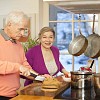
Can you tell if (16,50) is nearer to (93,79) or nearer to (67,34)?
(93,79)

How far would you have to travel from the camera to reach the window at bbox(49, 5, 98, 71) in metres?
4.16

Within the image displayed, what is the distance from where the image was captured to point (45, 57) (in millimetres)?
2920

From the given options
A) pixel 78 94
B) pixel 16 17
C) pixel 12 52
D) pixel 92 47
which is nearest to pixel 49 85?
pixel 78 94

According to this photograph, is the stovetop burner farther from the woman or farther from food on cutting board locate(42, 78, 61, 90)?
the woman

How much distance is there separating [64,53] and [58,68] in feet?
4.08

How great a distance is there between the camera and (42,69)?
111 inches

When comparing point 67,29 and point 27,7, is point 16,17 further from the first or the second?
point 67,29

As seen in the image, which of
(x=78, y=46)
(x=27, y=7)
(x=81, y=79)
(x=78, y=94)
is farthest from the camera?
(x=27, y=7)

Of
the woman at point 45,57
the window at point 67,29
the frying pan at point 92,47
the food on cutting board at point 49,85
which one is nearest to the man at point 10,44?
the food on cutting board at point 49,85

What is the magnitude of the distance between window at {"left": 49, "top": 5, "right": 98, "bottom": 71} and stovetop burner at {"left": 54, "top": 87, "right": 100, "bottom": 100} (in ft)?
6.81

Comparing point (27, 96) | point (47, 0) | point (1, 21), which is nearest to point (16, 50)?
point (27, 96)

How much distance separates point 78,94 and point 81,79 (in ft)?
0.50

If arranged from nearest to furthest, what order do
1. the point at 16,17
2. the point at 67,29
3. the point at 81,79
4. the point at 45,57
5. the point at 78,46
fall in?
the point at 81,79, the point at 16,17, the point at 78,46, the point at 45,57, the point at 67,29

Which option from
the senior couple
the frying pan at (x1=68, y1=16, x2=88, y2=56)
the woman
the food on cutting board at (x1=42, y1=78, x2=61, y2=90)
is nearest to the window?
the woman
